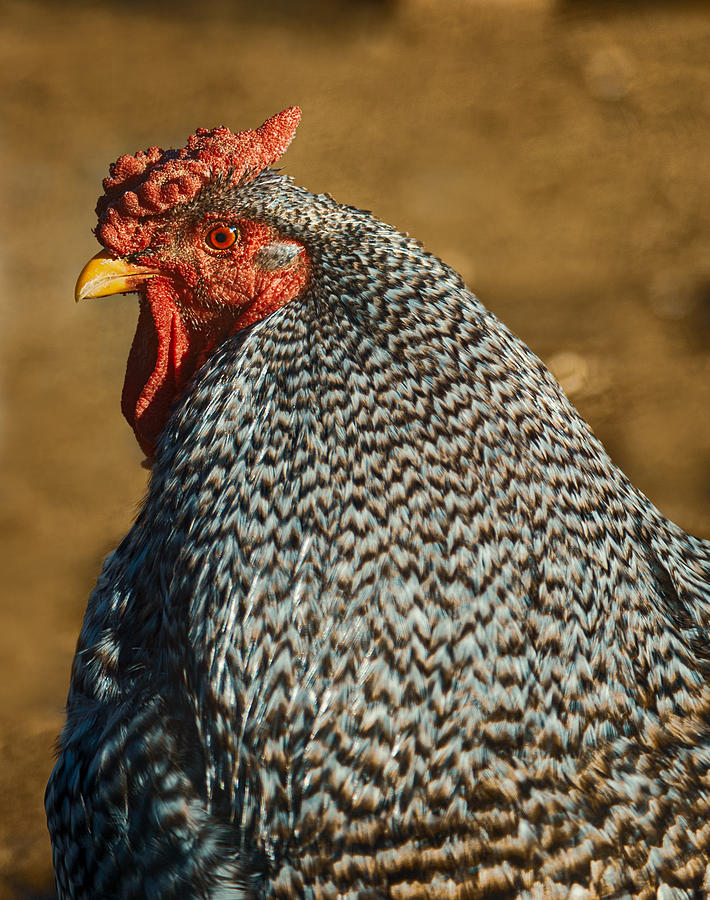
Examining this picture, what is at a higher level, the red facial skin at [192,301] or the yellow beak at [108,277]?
the yellow beak at [108,277]

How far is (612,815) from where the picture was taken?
2.04 m

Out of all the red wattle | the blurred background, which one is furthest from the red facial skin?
the blurred background

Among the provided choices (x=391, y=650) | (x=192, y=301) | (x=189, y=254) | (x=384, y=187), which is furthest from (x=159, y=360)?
(x=384, y=187)

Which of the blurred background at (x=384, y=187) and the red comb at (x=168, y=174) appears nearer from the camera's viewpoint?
the red comb at (x=168, y=174)

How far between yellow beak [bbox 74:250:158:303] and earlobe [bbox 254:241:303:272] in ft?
1.32

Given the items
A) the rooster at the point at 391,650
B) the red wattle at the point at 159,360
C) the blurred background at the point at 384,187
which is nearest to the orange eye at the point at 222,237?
the red wattle at the point at 159,360

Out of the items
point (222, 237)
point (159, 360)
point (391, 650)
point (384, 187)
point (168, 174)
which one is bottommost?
point (391, 650)

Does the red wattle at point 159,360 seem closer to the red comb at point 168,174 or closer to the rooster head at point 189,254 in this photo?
the rooster head at point 189,254

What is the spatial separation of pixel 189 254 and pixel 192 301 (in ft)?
0.47

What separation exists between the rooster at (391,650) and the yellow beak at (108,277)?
1.79 feet

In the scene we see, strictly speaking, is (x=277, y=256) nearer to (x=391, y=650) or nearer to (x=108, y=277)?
(x=108, y=277)

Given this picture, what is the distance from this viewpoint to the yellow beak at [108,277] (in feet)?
8.92

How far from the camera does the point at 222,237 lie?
2584 millimetres

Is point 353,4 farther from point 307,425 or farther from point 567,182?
point 307,425
